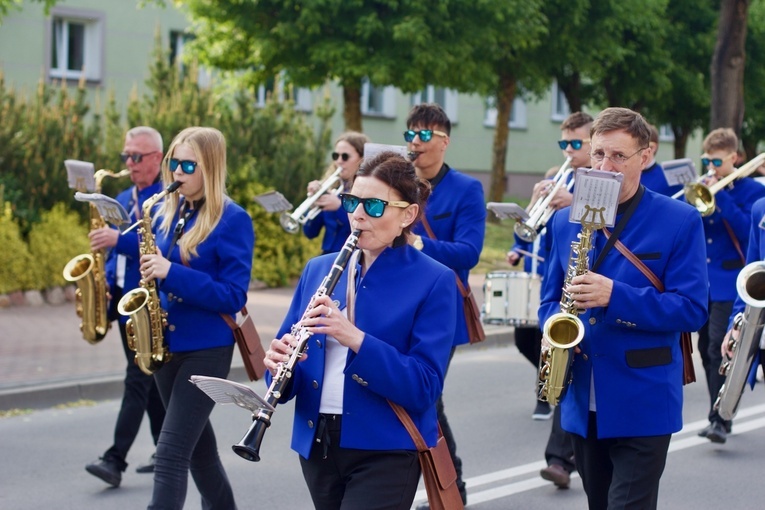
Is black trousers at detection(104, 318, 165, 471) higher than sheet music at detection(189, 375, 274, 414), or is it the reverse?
sheet music at detection(189, 375, 274, 414)

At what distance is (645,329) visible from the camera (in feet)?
13.8

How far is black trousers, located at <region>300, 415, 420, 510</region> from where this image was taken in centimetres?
376

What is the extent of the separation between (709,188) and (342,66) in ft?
35.8

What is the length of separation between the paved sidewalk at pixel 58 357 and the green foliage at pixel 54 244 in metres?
0.36

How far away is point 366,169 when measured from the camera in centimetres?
392

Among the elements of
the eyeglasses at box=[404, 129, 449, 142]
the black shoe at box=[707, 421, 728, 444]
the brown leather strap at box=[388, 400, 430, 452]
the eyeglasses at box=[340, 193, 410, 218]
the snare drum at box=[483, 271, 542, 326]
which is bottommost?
the black shoe at box=[707, 421, 728, 444]

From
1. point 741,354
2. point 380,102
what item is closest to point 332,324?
point 741,354

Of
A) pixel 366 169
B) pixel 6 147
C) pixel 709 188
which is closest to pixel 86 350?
pixel 6 147

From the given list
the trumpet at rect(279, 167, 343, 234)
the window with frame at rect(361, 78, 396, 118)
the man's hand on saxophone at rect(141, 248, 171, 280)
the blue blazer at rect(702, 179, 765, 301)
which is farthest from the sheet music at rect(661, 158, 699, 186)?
the window with frame at rect(361, 78, 396, 118)

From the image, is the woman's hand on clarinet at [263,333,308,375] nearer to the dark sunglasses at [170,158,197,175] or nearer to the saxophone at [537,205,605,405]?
the saxophone at [537,205,605,405]

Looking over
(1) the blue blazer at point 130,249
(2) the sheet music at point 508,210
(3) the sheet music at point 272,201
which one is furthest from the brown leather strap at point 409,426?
(3) the sheet music at point 272,201

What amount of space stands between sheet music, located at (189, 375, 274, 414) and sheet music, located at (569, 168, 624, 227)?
1.31 meters

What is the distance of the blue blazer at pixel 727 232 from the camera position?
26.7ft

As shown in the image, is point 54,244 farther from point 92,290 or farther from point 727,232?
point 727,232
